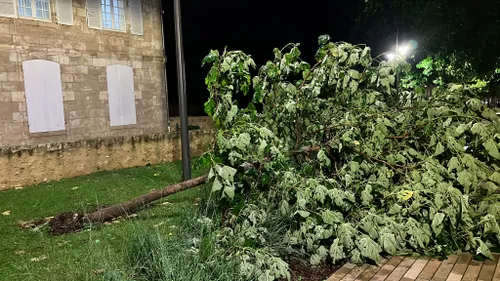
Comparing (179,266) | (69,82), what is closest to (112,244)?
(179,266)

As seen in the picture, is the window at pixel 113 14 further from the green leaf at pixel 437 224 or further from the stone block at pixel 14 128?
the green leaf at pixel 437 224

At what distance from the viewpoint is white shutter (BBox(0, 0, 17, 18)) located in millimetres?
10352

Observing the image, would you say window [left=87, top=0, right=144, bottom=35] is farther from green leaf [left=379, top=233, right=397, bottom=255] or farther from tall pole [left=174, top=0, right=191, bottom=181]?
green leaf [left=379, top=233, right=397, bottom=255]

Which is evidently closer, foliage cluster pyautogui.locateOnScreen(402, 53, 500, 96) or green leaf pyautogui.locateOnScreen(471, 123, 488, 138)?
green leaf pyautogui.locateOnScreen(471, 123, 488, 138)

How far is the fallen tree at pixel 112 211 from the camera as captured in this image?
14.6 ft

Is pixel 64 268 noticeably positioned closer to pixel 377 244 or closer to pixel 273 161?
pixel 273 161

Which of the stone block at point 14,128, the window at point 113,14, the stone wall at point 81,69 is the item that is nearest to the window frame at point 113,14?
the window at point 113,14

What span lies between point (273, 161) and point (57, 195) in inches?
209

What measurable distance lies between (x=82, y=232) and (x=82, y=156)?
5018mm

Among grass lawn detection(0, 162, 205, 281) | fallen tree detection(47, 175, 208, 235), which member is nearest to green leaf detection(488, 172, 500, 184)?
fallen tree detection(47, 175, 208, 235)

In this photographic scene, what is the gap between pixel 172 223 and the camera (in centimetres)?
496

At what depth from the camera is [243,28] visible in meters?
22.0

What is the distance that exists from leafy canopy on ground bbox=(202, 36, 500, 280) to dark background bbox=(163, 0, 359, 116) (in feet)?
47.9

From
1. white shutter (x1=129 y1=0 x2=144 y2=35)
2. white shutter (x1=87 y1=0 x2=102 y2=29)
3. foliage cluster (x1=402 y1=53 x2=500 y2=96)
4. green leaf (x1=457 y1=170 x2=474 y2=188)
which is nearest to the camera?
green leaf (x1=457 y1=170 x2=474 y2=188)
